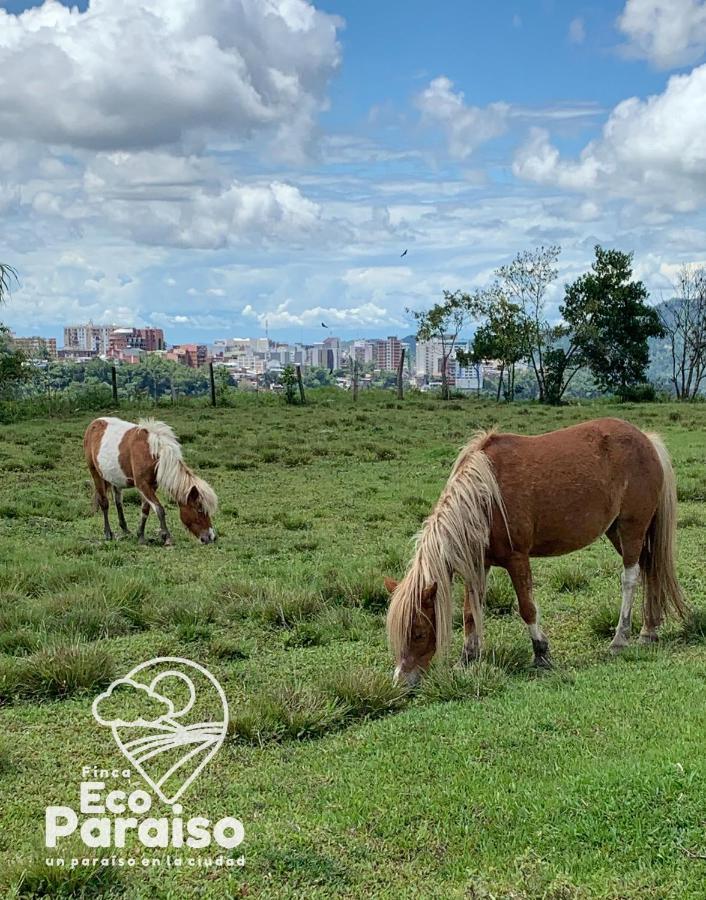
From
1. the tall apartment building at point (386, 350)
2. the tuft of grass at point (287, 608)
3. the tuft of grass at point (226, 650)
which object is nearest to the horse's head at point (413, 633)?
the tuft of grass at point (226, 650)

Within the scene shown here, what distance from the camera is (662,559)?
687 cm

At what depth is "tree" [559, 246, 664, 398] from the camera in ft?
133

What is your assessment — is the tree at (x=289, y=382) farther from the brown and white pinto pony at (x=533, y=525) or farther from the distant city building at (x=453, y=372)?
the brown and white pinto pony at (x=533, y=525)

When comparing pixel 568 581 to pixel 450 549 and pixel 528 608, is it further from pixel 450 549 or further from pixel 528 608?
pixel 450 549

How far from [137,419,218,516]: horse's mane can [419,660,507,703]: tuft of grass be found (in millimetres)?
6180

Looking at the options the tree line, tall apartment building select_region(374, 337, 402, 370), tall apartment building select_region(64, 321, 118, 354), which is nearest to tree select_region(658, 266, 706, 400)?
the tree line

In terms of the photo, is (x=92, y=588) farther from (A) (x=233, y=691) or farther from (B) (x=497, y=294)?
(B) (x=497, y=294)

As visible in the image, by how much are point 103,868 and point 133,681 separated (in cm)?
244

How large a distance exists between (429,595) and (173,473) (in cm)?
671

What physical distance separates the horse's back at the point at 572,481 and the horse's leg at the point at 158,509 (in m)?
6.22

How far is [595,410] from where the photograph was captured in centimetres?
2959

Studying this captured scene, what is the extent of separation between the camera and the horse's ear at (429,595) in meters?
5.70

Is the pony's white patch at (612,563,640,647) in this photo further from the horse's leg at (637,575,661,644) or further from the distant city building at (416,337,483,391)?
the distant city building at (416,337,483,391)

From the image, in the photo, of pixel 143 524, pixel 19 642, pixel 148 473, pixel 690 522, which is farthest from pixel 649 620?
pixel 148 473
